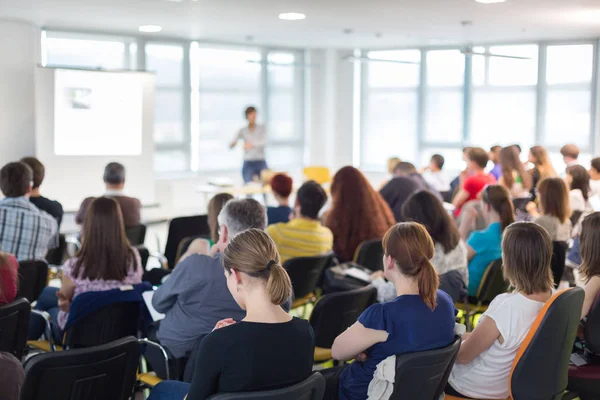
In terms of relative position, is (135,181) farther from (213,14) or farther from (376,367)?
(376,367)

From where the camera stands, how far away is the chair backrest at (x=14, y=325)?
3.37 m

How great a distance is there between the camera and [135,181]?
1115 centimetres

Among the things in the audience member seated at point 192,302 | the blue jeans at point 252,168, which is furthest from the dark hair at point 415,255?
the blue jeans at point 252,168

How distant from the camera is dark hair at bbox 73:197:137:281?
396 centimetres

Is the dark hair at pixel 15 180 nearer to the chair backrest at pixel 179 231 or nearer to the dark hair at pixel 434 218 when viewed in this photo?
the chair backrest at pixel 179 231

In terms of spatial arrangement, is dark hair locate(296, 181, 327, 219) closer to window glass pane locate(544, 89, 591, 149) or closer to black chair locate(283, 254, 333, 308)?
black chair locate(283, 254, 333, 308)

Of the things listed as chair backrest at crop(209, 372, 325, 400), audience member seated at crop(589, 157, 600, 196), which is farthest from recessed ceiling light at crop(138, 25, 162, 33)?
chair backrest at crop(209, 372, 325, 400)

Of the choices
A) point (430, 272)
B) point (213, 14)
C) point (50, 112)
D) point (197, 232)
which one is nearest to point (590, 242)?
point (430, 272)

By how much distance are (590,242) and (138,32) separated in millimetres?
9315

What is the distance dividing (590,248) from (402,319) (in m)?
1.31

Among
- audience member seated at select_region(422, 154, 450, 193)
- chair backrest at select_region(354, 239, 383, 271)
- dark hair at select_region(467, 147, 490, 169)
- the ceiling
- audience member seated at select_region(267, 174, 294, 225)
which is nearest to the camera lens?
chair backrest at select_region(354, 239, 383, 271)

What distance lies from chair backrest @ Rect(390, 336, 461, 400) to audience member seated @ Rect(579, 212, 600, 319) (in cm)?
104

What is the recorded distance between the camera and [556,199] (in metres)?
5.56

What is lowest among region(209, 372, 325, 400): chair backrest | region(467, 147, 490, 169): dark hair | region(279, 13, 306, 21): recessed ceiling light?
region(209, 372, 325, 400): chair backrest
